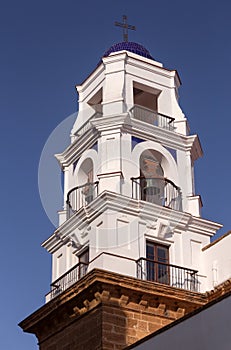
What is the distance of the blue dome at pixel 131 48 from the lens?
29.6 metres

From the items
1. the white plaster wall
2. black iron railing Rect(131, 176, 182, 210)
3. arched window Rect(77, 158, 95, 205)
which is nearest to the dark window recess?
the white plaster wall

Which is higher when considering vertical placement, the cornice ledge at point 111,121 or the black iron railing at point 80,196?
the cornice ledge at point 111,121

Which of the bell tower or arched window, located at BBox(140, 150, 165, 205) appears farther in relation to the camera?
arched window, located at BBox(140, 150, 165, 205)

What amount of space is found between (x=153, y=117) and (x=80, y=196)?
3.75 meters

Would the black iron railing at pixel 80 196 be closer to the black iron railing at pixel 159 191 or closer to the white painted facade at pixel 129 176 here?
the white painted facade at pixel 129 176

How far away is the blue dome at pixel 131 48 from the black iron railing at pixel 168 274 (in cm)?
841

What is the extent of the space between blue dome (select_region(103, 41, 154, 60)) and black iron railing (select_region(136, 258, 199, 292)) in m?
8.41

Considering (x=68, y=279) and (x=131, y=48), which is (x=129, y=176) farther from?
(x=131, y=48)

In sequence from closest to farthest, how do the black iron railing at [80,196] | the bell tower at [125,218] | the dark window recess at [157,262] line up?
the bell tower at [125,218] → the dark window recess at [157,262] → the black iron railing at [80,196]

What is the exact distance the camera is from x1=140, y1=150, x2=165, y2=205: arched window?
2613 cm

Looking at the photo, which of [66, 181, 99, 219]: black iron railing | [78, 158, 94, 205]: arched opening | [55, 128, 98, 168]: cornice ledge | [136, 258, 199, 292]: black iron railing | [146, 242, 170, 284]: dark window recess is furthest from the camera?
[78, 158, 94, 205]: arched opening

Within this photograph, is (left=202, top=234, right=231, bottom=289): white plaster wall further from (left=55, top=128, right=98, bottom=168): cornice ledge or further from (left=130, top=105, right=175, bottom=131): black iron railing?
(left=55, top=128, right=98, bottom=168): cornice ledge

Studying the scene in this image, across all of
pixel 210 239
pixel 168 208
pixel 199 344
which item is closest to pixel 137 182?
pixel 168 208

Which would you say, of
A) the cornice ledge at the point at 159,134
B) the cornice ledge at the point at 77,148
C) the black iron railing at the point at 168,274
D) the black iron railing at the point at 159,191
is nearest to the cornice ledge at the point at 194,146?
the cornice ledge at the point at 159,134
